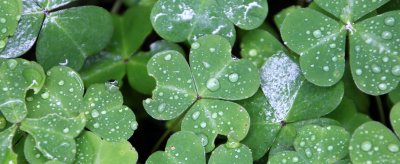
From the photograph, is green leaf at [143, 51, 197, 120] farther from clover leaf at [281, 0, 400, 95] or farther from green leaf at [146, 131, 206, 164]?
clover leaf at [281, 0, 400, 95]

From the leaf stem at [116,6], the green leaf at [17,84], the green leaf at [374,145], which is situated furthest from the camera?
the leaf stem at [116,6]

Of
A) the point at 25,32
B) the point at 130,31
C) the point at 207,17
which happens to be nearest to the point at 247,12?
the point at 207,17

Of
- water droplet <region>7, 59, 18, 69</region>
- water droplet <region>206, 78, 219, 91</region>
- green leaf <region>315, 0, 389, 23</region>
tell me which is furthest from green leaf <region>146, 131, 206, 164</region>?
green leaf <region>315, 0, 389, 23</region>

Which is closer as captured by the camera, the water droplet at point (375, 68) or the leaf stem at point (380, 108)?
the water droplet at point (375, 68)

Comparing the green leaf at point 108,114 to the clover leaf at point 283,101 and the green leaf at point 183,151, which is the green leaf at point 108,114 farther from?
the clover leaf at point 283,101

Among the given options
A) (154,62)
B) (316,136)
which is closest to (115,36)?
(154,62)

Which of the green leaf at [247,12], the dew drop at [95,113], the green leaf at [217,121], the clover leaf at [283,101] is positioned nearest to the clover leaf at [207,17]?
the green leaf at [247,12]

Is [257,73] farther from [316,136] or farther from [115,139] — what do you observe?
[115,139]
